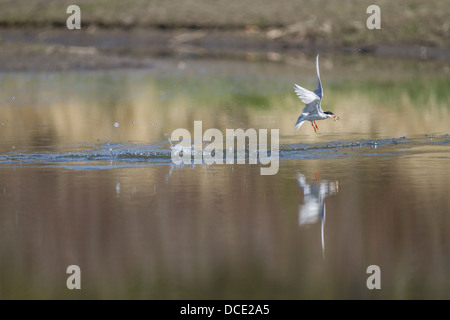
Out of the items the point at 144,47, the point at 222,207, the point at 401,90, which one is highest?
the point at 144,47

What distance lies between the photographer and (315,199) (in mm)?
13797

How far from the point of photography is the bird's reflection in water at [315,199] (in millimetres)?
12602

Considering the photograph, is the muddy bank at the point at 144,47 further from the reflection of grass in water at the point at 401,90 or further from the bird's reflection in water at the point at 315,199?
the bird's reflection in water at the point at 315,199

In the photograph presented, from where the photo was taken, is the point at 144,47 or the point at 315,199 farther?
the point at 144,47

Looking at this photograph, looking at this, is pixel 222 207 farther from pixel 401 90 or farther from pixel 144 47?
pixel 144 47

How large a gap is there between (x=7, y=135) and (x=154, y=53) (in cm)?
2769

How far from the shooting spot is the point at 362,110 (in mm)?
25703

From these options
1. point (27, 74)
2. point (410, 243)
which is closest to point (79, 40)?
point (27, 74)

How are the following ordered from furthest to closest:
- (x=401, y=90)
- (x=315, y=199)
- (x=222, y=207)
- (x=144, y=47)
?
(x=144, y=47) < (x=401, y=90) < (x=315, y=199) < (x=222, y=207)

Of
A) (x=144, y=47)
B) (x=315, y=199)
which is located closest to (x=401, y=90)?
(x=315, y=199)

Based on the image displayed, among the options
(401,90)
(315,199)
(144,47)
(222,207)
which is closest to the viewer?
(222,207)

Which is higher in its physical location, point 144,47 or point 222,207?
point 144,47

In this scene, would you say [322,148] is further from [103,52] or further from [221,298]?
[103,52]

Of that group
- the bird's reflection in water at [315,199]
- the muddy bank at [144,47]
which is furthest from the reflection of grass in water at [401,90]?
the bird's reflection in water at [315,199]
